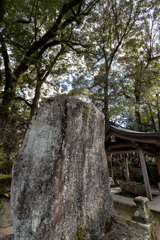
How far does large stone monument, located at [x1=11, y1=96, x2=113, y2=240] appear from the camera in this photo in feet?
5.69

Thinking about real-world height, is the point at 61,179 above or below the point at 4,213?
above

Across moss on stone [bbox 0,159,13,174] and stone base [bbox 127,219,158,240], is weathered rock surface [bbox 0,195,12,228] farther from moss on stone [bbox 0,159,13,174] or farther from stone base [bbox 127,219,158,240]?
stone base [bbox 127,219,158,240]

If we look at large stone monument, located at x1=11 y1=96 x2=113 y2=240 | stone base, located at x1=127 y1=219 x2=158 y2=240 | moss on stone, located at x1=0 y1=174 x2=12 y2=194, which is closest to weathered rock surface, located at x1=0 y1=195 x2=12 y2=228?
moss on stone, located at x1=0 y1=174 x2=12 y2=194

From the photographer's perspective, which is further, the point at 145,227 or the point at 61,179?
the point at 145,227

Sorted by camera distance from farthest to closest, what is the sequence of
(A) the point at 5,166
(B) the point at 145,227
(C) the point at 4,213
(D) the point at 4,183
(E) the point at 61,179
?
(A) the point at 5,166, (D) the point at 4,183, (C) the point at 4,213, (B) the point at 145,227, (E) the point at 61,179

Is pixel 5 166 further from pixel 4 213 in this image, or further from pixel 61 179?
pixel 61 179

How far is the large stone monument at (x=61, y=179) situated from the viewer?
1733 mm

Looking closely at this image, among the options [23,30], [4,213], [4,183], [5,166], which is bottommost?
[4,213]

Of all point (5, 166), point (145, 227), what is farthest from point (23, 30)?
point (145, 227)

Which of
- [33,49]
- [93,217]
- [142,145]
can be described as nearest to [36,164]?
[93,217]

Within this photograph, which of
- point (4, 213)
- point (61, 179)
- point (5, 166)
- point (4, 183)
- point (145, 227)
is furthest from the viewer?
point (5, 166)

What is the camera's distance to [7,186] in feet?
Result: 16.0

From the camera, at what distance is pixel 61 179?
195 centimetres

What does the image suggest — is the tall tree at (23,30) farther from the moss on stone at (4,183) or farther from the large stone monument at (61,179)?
the large stone monument at (61,179)
